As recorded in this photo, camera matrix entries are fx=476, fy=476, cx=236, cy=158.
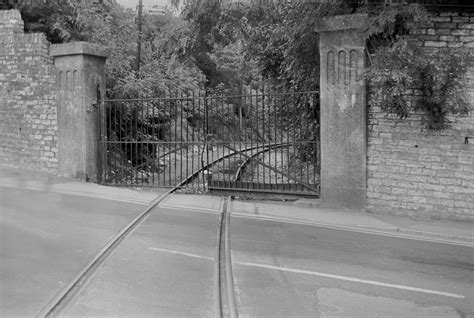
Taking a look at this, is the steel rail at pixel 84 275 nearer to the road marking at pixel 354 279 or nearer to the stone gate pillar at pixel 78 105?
the road marking at pixel 354 279

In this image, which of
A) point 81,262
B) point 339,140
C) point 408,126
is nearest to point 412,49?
point 408,126

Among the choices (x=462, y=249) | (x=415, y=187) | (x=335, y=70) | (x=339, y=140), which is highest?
(x=335, y=70)

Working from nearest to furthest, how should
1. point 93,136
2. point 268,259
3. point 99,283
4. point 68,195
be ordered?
point 99,283 → point 268,259 → point 68,195 → point 93,136

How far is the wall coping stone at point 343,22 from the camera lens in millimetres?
8992

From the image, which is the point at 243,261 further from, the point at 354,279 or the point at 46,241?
the point at 46,241

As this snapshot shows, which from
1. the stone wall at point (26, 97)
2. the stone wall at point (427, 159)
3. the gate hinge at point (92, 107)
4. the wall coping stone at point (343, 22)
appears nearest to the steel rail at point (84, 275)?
the gate hinge at point (92, 107)

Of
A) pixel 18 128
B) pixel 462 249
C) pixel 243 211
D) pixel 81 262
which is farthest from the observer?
pixel 18 128

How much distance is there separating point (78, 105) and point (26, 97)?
6.59 ft

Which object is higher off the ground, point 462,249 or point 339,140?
point 339,140

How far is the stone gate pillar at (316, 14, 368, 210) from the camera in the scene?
918 centimetres

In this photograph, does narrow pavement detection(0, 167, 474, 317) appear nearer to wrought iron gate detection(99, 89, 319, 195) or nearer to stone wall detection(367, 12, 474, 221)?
stone wall detection(367, 12, 474, 221)

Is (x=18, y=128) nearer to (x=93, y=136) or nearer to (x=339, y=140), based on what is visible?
(x=93, y=136)

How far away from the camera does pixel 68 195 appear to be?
33.0ft

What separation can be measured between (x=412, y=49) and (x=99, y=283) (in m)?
6.64
